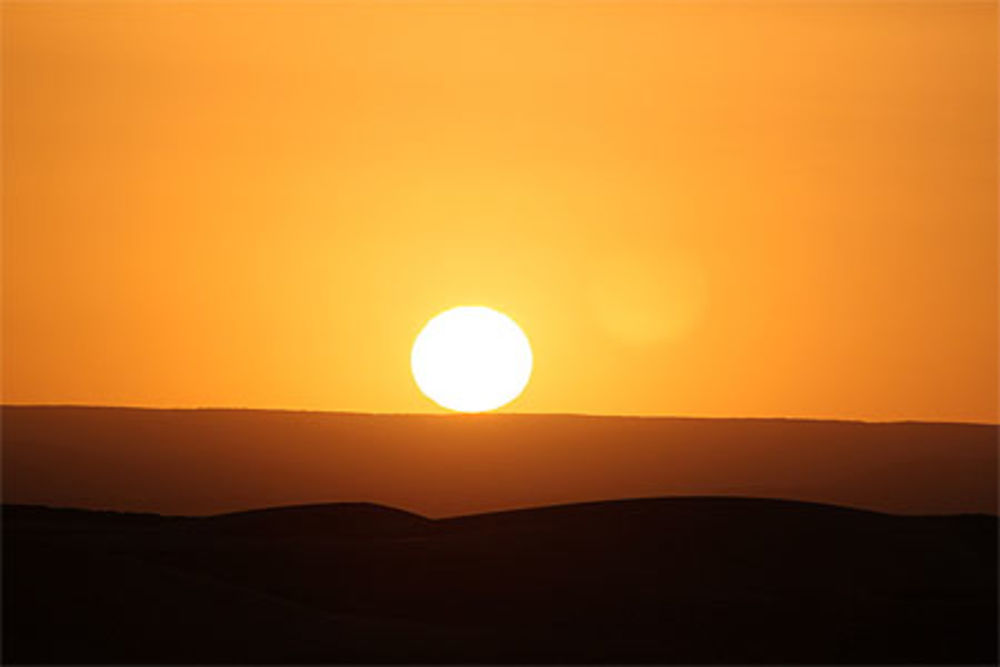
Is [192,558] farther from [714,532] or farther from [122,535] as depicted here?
[714,532]

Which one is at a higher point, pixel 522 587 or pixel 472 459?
pixel 472 459

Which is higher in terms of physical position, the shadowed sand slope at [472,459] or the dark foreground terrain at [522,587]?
the shadowed sand slope at [472,459]

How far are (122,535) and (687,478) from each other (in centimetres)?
3307

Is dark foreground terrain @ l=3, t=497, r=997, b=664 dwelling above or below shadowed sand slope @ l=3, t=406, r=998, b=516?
below

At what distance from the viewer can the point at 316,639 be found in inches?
829

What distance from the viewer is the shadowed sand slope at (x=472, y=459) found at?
189ft

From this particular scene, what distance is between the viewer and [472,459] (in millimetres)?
65125

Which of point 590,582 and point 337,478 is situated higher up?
point 337,478

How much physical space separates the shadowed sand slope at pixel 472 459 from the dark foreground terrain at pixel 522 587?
1821cm

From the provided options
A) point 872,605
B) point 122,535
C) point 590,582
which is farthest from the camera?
point 122,535

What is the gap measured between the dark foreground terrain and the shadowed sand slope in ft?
59.7

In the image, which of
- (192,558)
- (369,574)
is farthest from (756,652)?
(192,558)

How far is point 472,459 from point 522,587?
37910mm

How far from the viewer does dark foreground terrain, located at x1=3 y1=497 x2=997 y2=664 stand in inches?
824
